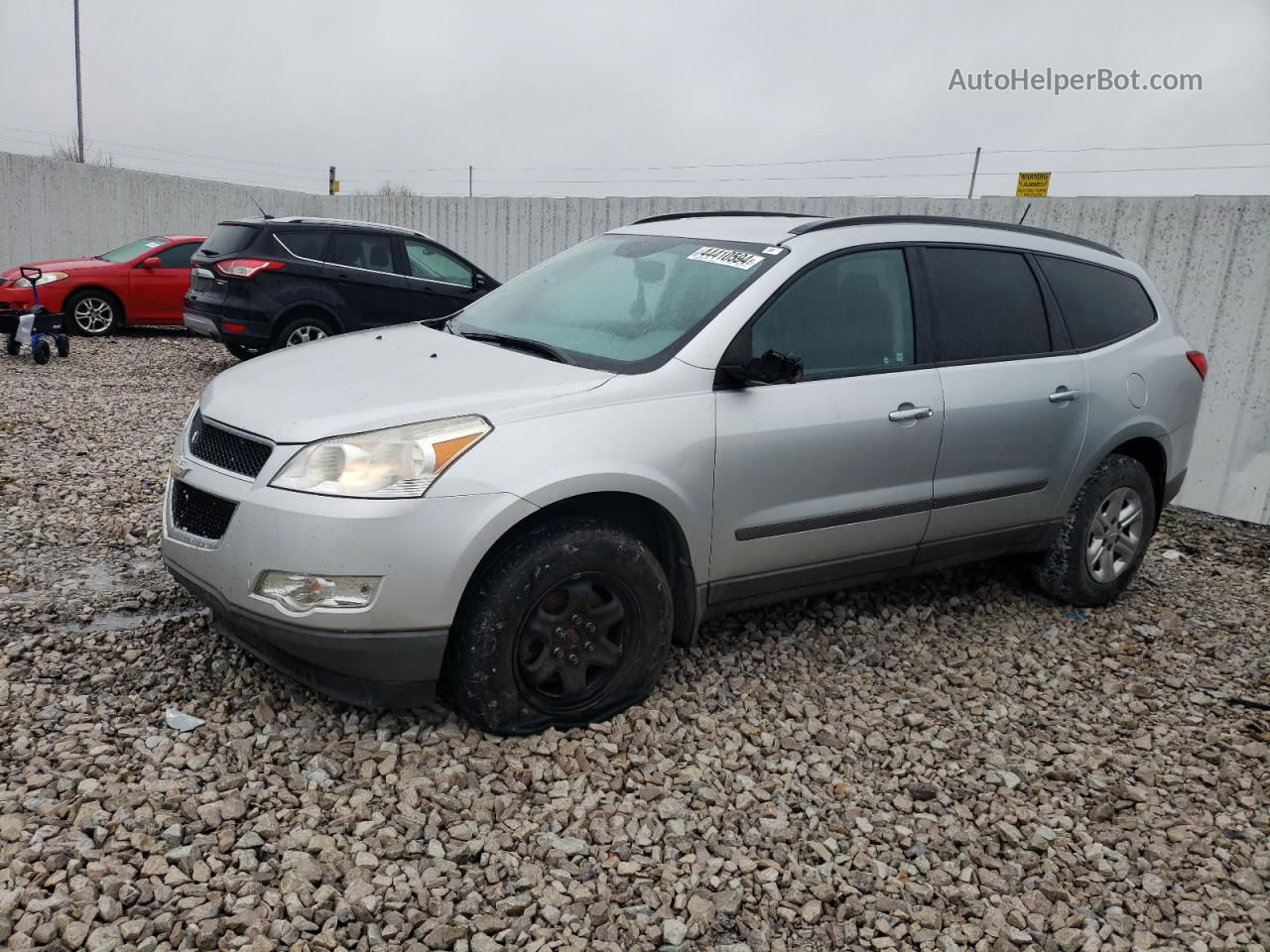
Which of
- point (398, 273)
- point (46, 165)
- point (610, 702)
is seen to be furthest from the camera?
point (46, 165)

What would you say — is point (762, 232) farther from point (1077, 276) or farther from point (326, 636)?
point (326, 636)

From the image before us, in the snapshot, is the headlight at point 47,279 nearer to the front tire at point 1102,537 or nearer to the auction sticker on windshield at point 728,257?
the auction sticker on windshield at point 728,257

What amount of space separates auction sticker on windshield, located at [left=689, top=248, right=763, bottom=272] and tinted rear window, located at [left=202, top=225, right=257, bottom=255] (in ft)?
23.7

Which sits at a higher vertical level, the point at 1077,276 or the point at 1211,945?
the point at 1077,276

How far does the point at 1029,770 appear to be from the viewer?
11.4 ft

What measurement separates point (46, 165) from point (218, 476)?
56.1 ft

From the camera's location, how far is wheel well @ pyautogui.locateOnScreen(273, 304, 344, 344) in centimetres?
969

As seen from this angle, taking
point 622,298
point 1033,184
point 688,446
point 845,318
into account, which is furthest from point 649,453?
point 1033,184

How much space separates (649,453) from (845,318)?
3.74 feet

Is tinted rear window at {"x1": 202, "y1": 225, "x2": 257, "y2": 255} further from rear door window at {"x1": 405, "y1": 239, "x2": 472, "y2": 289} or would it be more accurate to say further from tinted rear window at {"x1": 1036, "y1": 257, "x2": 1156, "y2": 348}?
tinted rear window at {"x1": 1036, "y1": 257, "x2": 1156, "y2": 348}

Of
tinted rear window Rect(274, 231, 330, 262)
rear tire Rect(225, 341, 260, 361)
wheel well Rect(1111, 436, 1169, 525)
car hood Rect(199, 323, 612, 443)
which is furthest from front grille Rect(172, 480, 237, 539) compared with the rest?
tinted rear window Rect(274, 231, 330, 262)

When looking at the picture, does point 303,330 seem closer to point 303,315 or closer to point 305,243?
point 303,315

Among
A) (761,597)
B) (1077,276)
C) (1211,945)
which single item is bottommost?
(1211,945)

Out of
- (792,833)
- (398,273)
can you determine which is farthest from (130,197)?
(792,833)
